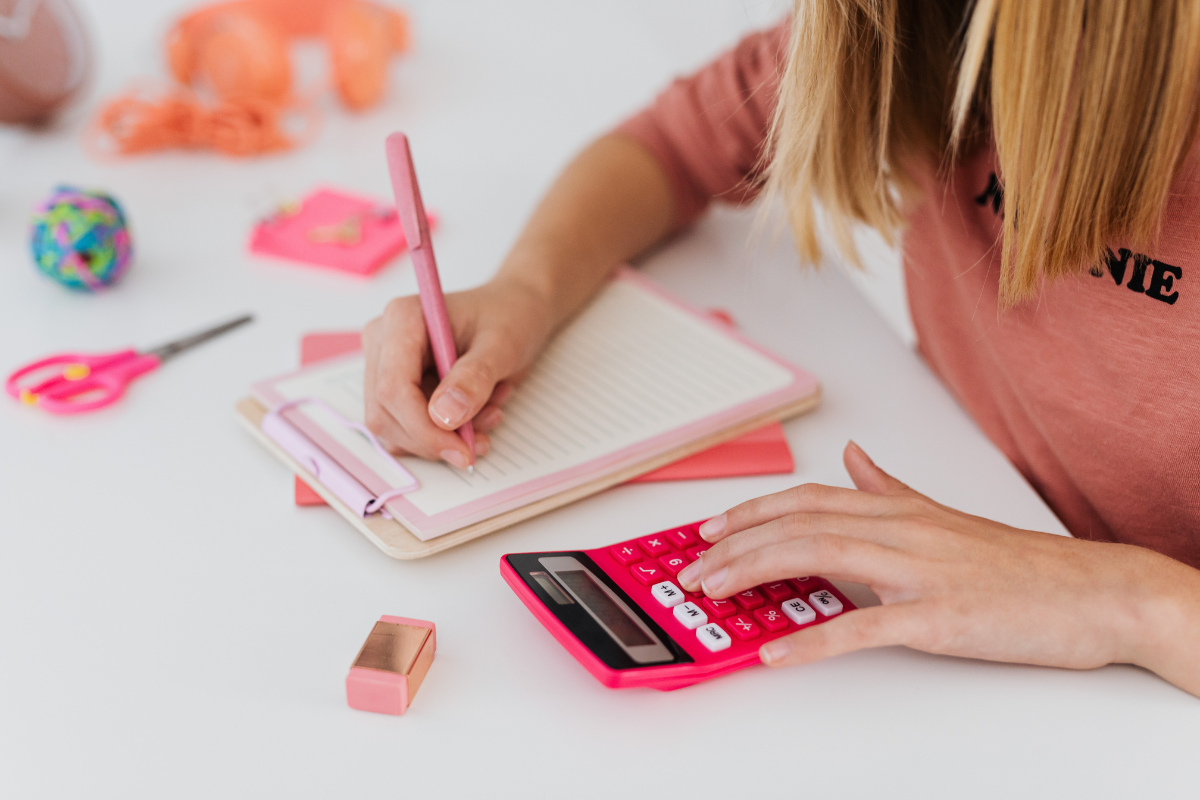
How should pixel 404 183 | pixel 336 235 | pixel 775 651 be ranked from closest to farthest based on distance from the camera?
pixel 775 651, pixel 404 183, pixel 336 235

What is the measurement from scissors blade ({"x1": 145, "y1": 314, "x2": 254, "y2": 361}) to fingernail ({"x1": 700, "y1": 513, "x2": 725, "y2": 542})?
1.36 feet

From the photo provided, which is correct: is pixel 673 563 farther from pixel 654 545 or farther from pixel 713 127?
pixel 713 127

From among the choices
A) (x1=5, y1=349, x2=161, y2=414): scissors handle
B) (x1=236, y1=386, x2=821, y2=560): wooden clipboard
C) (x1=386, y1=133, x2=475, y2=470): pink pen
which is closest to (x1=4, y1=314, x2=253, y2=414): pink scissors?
(x1=5, y1=349, x2=161, y2=414): scissors handle

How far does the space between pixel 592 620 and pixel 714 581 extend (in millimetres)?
63

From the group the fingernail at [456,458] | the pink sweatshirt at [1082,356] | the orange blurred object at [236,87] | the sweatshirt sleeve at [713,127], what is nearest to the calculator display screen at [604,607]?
the fingernail at [456,458]

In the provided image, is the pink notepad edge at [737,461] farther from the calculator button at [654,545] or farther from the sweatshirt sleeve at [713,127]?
the sweatshirt sleeve at [713,127]

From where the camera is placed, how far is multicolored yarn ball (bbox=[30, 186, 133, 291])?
0.75 m

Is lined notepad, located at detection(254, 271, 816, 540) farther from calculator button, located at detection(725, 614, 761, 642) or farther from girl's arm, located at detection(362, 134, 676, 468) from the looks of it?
calculator button, located at detection(725, 614, 761, 642)

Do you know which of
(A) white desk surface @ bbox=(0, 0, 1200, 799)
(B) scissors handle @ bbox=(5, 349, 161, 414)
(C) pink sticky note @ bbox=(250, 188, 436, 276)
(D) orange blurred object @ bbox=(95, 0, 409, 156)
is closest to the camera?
(A) white desk surface @ bbox=(0, 0, 1200, 799)

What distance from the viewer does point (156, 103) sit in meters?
1.05

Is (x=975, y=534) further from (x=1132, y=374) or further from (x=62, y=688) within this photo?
(x=62, y=688)

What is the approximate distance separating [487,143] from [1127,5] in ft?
2.35

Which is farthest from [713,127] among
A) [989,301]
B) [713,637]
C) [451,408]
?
[713,637]

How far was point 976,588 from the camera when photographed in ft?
1.51
